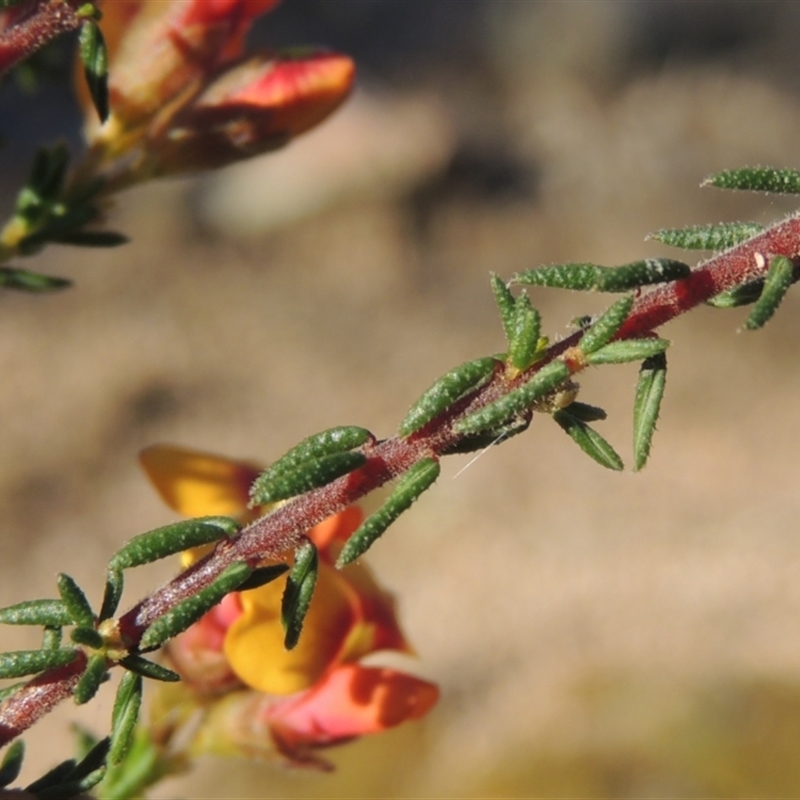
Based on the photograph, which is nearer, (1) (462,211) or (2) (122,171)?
(2) (122,171)

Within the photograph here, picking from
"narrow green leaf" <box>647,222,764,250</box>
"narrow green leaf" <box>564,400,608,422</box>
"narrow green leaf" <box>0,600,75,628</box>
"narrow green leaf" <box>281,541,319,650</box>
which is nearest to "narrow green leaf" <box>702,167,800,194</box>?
"narrow green leaf" <box>647,222,764,250</box>

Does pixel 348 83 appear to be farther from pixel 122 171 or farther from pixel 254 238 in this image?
pixel 254 238

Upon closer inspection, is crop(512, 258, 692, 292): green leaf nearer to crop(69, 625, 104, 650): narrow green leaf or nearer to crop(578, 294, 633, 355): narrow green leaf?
crop(578, 294, 633, 355): narrow green leaf

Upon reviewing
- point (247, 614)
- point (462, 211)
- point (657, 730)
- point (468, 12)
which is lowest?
point (657, 730)

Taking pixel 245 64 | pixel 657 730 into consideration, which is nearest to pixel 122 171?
pixel 245 64

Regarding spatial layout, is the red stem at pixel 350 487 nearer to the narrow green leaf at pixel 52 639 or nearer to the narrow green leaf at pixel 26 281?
the narrow green leaf at pixel 52 639

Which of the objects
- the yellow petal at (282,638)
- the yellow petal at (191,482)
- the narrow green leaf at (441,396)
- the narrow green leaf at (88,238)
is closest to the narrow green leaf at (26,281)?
the narrow green leaf at (88,238)

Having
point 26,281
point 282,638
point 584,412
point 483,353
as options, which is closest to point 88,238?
point 26,281
